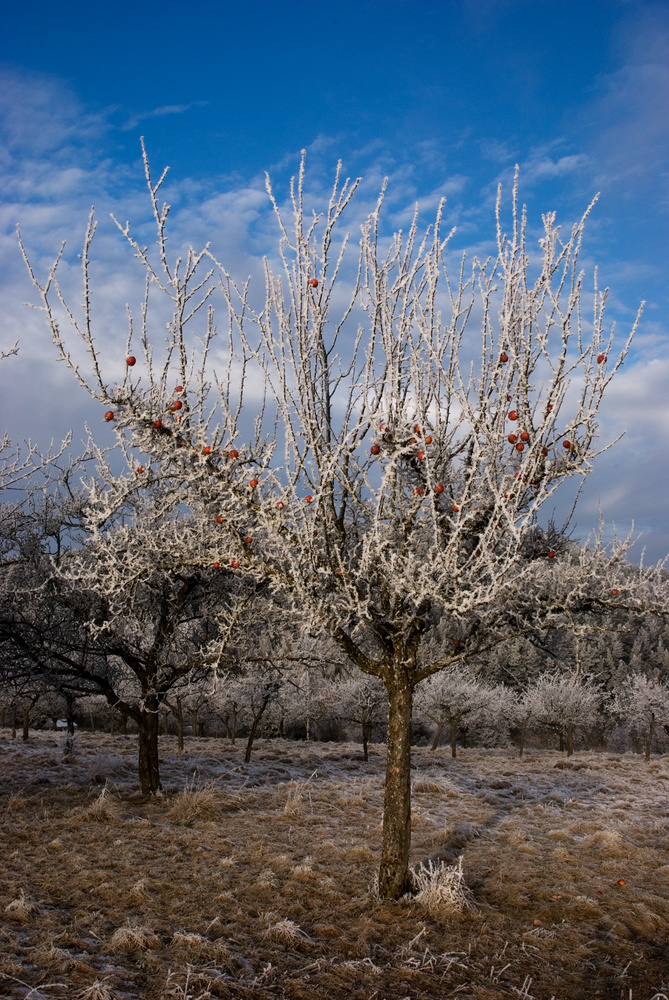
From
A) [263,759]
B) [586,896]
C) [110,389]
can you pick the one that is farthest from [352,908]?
[263,759]

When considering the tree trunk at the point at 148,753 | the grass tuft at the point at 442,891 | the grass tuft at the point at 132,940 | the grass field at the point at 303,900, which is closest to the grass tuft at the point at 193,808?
the grass field at the point at 303,900

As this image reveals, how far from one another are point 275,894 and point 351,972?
1958mm

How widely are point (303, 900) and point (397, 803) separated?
1.49 meters

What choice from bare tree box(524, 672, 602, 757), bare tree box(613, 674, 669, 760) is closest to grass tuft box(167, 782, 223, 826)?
bare tree box(524, 672, 602, 757)

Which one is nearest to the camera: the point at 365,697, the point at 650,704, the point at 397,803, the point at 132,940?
the point at 132,940

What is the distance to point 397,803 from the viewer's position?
6523 mm

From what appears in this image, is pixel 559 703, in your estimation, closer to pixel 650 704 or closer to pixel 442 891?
pixel 650 704

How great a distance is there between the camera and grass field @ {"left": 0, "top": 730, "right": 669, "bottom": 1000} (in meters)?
4.84

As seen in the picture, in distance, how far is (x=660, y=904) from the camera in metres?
6.92

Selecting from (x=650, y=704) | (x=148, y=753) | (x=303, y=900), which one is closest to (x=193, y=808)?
(x=148, y=753)

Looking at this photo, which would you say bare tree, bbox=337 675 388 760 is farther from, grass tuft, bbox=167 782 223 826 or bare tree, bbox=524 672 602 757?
grass tuft, bbox=167 782 223 826

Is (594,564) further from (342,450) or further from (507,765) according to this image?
(507,765)

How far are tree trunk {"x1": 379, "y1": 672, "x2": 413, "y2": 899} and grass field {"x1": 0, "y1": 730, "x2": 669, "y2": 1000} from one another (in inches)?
9.5

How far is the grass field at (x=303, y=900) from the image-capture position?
484 cm
